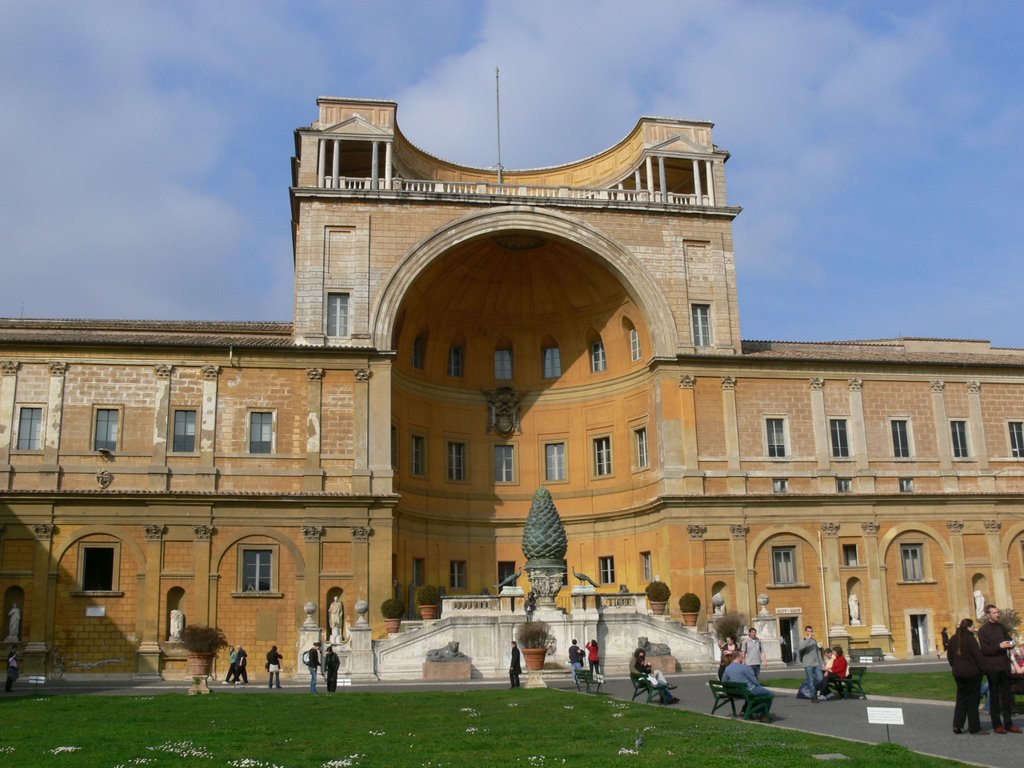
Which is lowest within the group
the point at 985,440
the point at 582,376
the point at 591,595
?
the point at 591,595

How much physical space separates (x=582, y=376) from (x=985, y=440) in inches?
627

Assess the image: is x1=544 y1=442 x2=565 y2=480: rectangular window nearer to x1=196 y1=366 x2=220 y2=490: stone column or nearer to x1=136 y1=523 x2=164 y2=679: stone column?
x1=196 y1=366 x2=220 y2=490: stone column

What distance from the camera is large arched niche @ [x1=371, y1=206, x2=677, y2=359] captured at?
3834 cm

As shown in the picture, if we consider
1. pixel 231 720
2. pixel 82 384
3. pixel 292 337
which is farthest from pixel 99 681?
pixel 231 720

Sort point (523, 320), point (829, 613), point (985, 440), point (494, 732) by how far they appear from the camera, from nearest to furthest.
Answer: point (494, 732), point (829, 613), point (985, 440), point (523, 320)

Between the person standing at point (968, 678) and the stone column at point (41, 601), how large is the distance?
90.7 feet

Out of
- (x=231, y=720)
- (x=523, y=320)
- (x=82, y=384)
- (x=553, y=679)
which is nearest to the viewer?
(x=231, y=720)

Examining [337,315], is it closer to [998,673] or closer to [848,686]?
[848,686]

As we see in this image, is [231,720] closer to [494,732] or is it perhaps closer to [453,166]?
[494,732]

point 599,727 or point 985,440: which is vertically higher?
point 985,440

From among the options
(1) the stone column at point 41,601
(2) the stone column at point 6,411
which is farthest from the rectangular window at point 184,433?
(2) the stone column at point 6,411

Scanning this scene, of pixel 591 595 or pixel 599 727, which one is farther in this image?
pixel 591 595

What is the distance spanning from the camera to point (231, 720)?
58.7 ft

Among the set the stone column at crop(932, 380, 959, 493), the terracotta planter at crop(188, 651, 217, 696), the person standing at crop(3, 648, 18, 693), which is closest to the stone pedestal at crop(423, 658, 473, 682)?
the terracotta planter at crop(188, 651, 217, 696)
